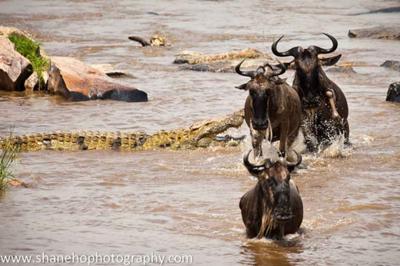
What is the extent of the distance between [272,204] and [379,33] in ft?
63.4

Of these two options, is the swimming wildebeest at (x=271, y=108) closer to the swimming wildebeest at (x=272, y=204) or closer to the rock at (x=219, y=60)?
the swimming wildebeest at (x=272, y=204)

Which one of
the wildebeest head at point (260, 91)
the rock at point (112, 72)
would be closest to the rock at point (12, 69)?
the rock at point (112, 72)

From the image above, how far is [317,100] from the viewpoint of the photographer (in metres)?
13.7

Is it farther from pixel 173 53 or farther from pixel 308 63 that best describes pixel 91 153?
pixel 173 53

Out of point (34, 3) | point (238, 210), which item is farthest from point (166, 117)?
point (34, 3)

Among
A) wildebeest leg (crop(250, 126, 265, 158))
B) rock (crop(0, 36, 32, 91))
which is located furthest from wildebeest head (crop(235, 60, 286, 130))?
rock (crop(0, 36, 32, 91))

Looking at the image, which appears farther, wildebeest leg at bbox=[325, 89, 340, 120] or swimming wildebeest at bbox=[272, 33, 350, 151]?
wildebeest leg at bbox=[325, 89, 340, 120]

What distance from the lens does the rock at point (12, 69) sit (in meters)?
18.8

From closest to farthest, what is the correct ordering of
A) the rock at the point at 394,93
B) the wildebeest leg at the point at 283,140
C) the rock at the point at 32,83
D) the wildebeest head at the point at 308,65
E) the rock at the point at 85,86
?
the wildebeest leg at the point at 283,140
the wildebeest head at the point at 308,65
the rock at the point at 394,93
the rock at the point at 85,86
the rock at the point at 32,83

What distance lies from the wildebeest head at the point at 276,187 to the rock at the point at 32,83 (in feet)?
33.3

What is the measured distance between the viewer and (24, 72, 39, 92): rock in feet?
62.5

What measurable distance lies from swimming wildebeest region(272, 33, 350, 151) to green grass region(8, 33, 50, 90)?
678 cm

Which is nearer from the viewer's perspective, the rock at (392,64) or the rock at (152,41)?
the rock at (392,64)

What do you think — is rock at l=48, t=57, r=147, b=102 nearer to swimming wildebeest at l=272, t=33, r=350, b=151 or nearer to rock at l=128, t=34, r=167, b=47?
swimming wildebeest at l=272, t=33, r=350, b=151
